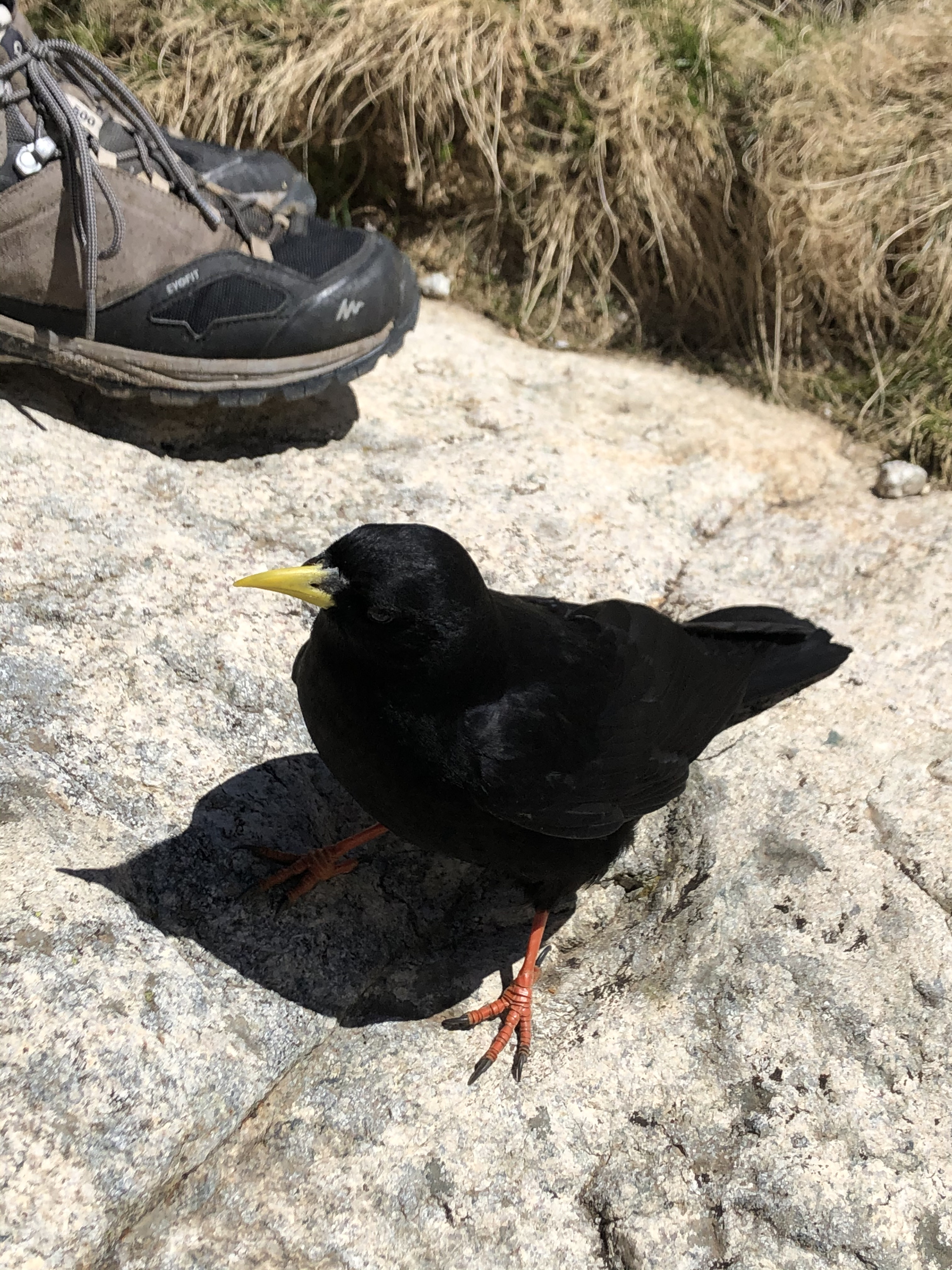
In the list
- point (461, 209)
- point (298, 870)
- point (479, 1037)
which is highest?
point (461, 209)

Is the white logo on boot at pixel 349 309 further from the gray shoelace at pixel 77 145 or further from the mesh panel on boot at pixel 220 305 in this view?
the gray shoelace at pixel 77 145

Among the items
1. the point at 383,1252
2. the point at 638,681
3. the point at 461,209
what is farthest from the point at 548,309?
the point at 383,1252

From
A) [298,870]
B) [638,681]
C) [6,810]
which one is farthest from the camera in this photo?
[638,681]

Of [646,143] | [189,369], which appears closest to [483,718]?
[189,369]

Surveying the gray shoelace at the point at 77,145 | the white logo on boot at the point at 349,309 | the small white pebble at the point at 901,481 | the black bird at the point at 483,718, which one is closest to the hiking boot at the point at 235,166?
the gray shoelace at the point at 77,145

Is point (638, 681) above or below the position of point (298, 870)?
above

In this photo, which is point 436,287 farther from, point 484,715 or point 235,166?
point 484,715

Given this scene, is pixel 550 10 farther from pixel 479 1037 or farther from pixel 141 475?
pixel 479 1037
